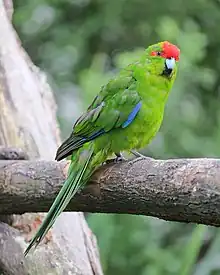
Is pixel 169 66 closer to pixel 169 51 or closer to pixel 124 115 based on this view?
pixel 169 51

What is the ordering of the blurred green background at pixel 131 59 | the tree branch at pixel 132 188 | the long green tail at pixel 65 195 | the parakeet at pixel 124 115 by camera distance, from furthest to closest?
the blurred green background at pixel 131 59
the parakeet at pixel 124 115
the long green tail at pixel 65 195
the tree branch at pixel 132 188

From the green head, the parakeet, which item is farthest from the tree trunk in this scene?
the green head

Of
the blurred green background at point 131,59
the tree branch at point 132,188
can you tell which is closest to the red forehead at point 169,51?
the tree branch at point 132,188

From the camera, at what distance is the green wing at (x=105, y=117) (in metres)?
1.59

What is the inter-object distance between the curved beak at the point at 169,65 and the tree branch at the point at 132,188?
0.29m

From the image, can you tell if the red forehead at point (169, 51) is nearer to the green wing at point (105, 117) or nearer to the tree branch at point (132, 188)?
the green wing at point (105, 117)

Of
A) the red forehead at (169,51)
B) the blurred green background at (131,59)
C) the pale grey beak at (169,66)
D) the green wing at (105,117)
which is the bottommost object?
the blurred green background at (131,59)

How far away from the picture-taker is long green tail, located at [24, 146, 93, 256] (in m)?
1.44

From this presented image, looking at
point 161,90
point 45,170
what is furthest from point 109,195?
point 161,90

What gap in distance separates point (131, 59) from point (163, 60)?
2.51ft

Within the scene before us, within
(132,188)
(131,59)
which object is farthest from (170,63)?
(131,59)

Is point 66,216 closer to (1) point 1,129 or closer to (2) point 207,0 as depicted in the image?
(1) point 1,129

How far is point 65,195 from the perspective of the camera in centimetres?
145

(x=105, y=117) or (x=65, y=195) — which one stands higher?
(x=105, y=117)
